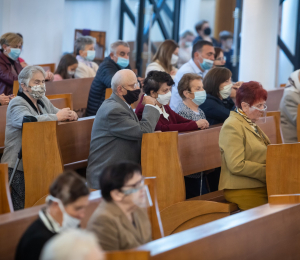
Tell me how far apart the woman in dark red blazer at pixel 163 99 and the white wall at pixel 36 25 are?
164 inches

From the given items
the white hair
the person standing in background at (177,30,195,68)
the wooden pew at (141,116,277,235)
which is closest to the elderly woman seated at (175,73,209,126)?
the wooden pew at (141,116,277,235)

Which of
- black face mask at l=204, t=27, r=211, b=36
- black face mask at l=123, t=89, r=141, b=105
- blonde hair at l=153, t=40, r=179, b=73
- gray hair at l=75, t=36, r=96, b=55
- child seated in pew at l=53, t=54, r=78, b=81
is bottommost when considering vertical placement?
black face mask at l=123, t=89, r=141, b=105

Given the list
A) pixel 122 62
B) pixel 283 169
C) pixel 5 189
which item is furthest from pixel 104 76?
pixel 5 189

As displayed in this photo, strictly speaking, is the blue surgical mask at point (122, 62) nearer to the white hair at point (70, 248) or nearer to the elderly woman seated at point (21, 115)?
the elderly woman seated at point (21, 115)

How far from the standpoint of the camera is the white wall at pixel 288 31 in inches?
389

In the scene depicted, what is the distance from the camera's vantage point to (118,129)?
3.36 metres

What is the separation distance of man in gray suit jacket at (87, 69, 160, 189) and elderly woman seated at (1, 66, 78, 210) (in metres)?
0.49

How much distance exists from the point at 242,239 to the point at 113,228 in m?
0.66

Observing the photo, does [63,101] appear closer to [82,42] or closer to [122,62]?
[122,62]

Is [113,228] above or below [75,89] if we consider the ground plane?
below

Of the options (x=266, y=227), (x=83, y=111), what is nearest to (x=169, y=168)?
(x=266, y=227)

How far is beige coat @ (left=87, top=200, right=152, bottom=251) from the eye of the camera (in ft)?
6.34

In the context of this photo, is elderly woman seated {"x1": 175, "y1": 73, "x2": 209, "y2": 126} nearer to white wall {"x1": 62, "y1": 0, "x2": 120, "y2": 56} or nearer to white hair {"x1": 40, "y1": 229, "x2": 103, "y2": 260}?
white hair {"x1": 40, "y1": 229, "x2": 103, "y2": 260}

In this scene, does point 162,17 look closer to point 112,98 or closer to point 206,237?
point 112,98
